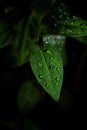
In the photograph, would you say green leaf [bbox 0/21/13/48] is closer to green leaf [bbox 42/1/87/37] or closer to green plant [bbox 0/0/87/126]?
green plant [bbox 0/0/87/126]

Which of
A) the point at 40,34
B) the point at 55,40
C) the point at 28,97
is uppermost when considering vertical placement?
the point at 40,34

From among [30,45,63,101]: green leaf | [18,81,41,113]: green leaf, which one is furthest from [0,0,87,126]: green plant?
[18,81,41,113]: green leaf

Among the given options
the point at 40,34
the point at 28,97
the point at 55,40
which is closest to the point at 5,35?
the point at 40,34

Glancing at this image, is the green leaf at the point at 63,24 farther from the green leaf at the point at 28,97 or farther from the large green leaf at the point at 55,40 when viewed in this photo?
the green leaf at the point at 28,97

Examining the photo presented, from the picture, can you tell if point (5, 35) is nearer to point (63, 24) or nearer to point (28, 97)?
point (63, 24)

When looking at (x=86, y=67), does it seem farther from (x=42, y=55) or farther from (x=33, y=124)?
(x=42, y=55)

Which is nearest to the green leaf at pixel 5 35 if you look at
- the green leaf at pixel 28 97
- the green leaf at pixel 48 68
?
the green leaf at pixel 48 68
